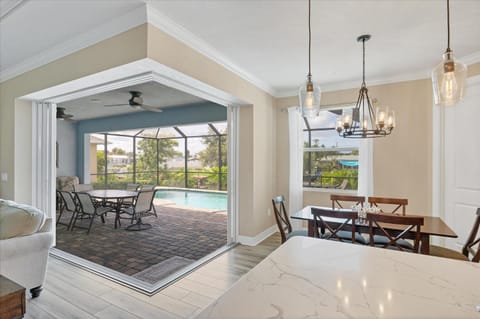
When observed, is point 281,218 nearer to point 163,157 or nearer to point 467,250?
point 467,250

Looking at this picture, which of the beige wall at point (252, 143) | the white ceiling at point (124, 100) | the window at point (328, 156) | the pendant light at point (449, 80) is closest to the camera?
the pendant light at point (449, 80)

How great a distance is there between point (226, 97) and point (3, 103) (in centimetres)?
354

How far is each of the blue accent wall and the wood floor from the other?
3.71 metres

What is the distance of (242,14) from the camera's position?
88.9 inches

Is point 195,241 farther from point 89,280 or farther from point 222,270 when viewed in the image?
point 89,280

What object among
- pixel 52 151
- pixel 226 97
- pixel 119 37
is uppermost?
pixel 119 37

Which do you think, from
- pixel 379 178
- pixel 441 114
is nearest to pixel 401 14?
pixel 441 114

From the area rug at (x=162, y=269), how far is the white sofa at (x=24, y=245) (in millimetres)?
940

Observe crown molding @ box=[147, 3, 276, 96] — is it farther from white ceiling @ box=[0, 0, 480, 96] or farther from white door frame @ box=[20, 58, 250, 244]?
white door frame @ box=[20, 58, 250, 244]

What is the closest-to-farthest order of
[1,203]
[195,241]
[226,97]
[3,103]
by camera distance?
[1,203] < [226,97] < [3,103] < [195,241]

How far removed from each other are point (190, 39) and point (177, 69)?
384 mm

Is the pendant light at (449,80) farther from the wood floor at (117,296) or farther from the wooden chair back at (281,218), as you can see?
the wood floor at (117,296)

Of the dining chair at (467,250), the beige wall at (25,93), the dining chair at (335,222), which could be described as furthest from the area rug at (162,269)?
the dining chair at (467,250)

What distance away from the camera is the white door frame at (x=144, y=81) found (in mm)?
2598
